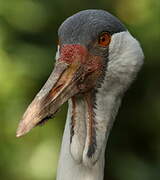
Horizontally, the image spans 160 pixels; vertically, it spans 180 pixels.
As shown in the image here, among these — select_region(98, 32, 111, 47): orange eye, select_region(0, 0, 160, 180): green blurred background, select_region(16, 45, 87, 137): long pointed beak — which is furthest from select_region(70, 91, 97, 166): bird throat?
select_region(0, 0, 160, 180): green blurred background

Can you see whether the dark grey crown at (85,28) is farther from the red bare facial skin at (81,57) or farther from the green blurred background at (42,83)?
the green blurred background at (42,83)

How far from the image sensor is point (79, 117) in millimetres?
4457

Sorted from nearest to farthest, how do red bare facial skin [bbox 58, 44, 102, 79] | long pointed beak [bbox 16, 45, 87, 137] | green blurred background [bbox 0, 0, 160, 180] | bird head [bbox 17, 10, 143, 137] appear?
long pointed beak [bbox 16, 45, 87, 137], bird head [bbox 17, 10, 143, 137], red bare facial skin [bbox 58, 44, 102, 79], green blurred background [bbox 0, 0, 160, 180]

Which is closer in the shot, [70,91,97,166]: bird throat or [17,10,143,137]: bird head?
[17,10,143,137]: bird head

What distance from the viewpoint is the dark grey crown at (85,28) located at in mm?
4387

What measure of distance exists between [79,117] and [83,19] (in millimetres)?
549

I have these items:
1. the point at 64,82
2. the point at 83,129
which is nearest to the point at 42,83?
the point at 83,129

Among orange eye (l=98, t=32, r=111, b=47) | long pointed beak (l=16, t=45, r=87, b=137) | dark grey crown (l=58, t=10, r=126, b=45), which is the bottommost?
long pointed beak (l=16, t=45, r=87, b=137)

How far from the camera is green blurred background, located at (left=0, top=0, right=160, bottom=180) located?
659 centimetres

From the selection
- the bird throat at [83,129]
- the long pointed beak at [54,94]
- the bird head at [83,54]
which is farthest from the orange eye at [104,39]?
the bird throat at [83,129]

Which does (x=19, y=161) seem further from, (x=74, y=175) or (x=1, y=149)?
(x=74, y=175)

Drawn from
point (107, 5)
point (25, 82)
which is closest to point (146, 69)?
point (107, 5)

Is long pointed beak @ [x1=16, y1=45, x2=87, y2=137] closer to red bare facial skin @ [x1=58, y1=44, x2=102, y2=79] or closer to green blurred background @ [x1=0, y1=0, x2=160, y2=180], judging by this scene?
red bare facial skin @ [x1=58, y1=44, x2=102, y2=79]

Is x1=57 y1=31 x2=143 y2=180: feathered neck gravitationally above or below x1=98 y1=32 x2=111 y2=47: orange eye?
below
